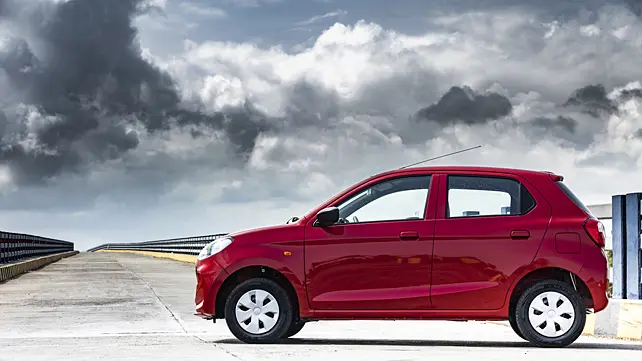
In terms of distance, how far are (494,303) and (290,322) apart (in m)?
2.02

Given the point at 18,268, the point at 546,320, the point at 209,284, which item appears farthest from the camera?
the point at 18,268

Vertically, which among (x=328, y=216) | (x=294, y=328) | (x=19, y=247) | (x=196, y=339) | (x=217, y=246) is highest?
(x=19, y=247)

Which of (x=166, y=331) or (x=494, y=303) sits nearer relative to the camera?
(x=494, y=303)

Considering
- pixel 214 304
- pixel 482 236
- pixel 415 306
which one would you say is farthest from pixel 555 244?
pixel 214 304

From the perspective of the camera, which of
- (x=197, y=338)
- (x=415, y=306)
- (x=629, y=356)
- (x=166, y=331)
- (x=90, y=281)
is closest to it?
(x=629, y=356)

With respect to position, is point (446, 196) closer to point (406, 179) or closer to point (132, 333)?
point (406, 179)

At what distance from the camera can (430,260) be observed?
10.9 m

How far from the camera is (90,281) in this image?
2645 centimetres

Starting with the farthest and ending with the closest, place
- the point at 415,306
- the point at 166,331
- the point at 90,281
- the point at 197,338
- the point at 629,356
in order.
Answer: the point at 90,281 < the point at 166,331 < the point at 197,338 < the point at 415,306 < the point at 629,356

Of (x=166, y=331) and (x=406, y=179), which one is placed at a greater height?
(x=406, y=179)

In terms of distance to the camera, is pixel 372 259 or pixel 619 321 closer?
pixel 372 259

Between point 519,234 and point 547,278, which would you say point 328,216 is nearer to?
point 519,234

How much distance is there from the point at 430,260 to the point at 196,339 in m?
2.77

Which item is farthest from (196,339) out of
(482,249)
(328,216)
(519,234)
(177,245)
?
(177,245)
